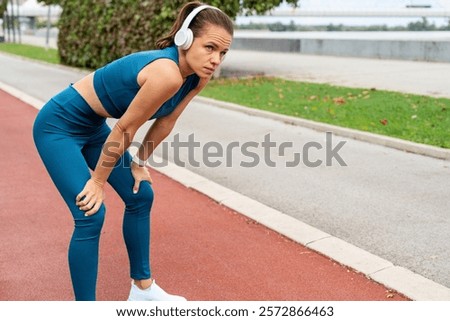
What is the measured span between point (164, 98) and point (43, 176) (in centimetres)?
453

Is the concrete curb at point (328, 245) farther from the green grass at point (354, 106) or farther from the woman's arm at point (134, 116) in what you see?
the green grass at point (354, 106)

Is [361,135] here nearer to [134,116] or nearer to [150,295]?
[150,295]

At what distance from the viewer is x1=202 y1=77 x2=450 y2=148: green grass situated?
8641 millimetres

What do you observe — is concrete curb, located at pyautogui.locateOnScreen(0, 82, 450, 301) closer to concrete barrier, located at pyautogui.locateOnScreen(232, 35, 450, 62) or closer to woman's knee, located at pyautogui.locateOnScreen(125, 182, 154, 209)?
woman's knee, located at pyautogui.locateOnScreen(125, 182, 154, 209)

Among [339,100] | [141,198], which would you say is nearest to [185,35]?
[141,198]

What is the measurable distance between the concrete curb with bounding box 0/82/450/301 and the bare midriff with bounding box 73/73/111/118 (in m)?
2.10

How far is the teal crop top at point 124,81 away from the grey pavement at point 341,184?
204cm

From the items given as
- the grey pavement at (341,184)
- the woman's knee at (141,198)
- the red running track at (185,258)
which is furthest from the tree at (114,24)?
the woman's knee at (141,198)

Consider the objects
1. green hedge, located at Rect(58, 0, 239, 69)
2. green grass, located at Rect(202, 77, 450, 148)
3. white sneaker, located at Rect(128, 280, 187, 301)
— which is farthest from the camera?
green hedge, located at Rect(58, 0, 239, 69)

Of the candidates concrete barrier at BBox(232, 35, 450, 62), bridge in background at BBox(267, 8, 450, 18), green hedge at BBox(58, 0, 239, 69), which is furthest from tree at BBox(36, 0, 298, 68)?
bridge in background at BBox(267, 8, 450, 18)

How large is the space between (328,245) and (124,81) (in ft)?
7.61

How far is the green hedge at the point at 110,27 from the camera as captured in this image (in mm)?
16438

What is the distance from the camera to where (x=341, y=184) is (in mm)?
6203

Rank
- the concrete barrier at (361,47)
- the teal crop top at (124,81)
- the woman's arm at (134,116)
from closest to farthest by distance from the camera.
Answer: the woman's arm at (134,116) < the teal crop top at (124,81) < the concrete barrier at (361,47)
